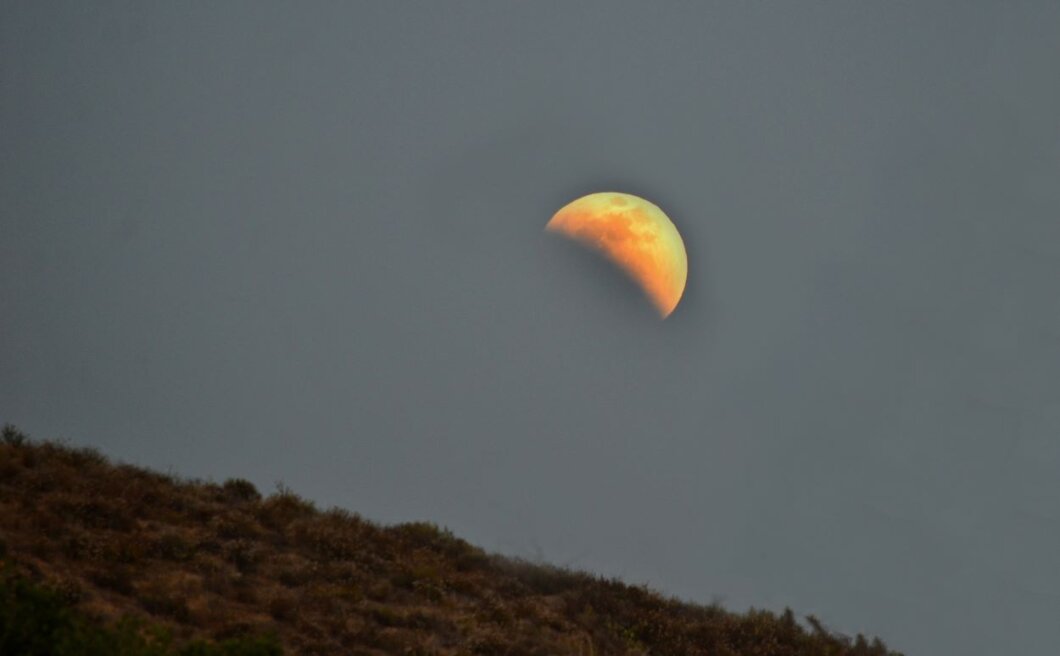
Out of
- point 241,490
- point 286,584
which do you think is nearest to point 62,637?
point 286,584

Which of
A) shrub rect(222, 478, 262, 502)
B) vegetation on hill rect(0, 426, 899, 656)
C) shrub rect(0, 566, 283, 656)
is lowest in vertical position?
shrub rect(0, 566, 283, 656)

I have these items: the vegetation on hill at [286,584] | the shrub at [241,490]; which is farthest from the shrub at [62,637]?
the shrub at [241,490]

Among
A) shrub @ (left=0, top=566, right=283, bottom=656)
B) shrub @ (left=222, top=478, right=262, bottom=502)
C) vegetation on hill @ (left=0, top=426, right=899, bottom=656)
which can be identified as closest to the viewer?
shrub @ (left=0, top=566, right=283, bottom=656)

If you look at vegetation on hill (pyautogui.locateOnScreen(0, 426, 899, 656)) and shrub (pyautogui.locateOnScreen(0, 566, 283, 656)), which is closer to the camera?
shrub (pyautogui.locateOnScreen(0, 566, 283, 656))

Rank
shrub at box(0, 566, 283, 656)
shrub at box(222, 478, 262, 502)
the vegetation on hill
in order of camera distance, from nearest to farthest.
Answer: shrub at box(0, 566, 283, 656) → the vegetation on hill → shrub at box(222, 478, 262, 502)

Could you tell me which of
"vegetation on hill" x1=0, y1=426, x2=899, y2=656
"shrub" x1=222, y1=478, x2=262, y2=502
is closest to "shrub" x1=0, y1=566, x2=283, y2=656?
"vegetation on hill" x1=0, y1=426, x2=899, y2=656

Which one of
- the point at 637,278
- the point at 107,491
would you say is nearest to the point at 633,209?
the point at 637,278

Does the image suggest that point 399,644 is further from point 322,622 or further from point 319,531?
point 319,531

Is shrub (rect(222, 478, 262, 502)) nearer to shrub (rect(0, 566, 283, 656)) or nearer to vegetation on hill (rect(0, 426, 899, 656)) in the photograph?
vegetation on hill (rect(0, 426, 899, 656))

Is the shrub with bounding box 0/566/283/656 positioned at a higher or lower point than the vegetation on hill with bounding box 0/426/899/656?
lower

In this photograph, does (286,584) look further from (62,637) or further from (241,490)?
(62,637)

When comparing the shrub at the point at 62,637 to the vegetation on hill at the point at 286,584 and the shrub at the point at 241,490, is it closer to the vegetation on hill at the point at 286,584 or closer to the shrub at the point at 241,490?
the vegetation on hill at the point at 286,584
